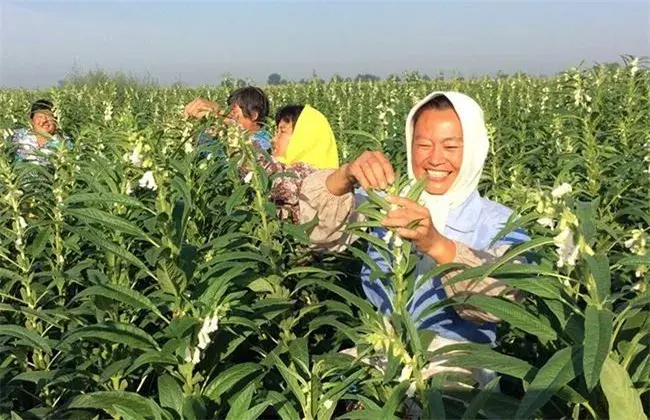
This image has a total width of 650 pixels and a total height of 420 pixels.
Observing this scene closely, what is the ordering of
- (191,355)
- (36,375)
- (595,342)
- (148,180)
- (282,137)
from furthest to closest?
(282,137) → (36,375) → (148,180) → (191,355) → (595,342)

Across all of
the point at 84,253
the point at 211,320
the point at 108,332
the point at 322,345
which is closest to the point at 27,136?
the point at 84,253

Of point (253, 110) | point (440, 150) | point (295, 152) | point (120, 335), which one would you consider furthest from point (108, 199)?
point (253, 110)

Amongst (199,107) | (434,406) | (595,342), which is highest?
(199,107)

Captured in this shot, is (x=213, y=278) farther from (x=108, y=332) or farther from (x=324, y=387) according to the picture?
(x=324, y=387)

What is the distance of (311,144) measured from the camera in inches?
184

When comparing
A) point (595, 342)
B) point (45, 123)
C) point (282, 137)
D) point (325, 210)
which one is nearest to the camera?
point (595, 342)

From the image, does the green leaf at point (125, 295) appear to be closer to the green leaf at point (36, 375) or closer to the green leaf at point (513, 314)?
the green leaf at point (36, 375)

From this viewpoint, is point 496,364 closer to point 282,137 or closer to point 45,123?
point 282,137

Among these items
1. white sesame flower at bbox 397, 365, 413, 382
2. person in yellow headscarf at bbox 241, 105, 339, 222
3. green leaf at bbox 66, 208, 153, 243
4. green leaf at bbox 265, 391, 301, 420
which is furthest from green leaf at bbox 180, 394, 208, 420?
person in yellow headscarf at bbox 241, 105, 339, 222

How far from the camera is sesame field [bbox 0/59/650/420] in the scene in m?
1.86

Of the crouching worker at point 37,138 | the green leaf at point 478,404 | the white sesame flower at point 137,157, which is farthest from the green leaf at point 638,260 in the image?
the crouching worker at point 37,138

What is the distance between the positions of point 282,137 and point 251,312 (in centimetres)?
252

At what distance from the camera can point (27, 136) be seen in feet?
19.8

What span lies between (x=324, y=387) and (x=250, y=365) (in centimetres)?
39
